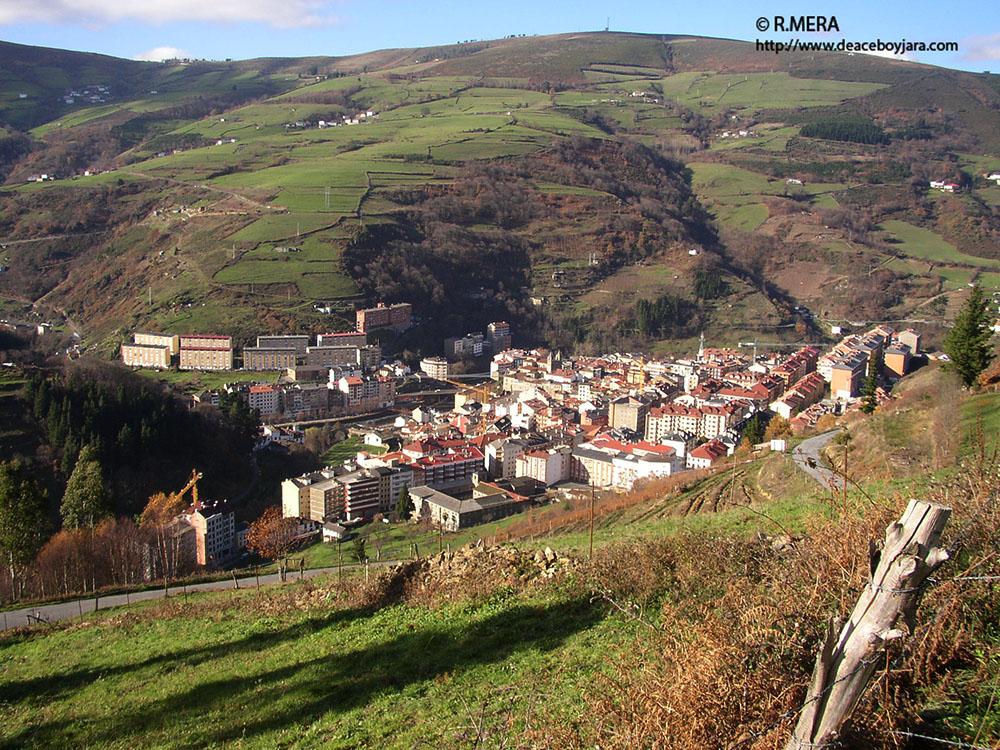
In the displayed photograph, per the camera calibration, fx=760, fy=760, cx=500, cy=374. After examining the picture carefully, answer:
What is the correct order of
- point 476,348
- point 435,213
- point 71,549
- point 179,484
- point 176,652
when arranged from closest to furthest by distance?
point 176,652 → point 71,549 → point 179,484 → point 476,348 → point 435,213

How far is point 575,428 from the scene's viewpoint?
102 feet

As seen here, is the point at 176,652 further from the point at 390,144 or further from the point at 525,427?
the point at 390,144

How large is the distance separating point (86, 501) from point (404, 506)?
950cm

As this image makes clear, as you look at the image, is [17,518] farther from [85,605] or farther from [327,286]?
[327,286]

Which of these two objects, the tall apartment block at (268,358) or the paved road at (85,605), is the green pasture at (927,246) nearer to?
the tall apartment block at (268,358)

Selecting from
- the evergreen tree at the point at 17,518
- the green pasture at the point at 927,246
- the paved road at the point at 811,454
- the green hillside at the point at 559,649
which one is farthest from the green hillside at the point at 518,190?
the green hillside at the point at 559,649

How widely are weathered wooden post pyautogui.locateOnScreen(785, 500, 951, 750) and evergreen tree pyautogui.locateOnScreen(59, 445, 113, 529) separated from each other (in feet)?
48.5

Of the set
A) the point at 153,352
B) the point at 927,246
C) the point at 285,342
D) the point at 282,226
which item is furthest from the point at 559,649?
the point at 927,246

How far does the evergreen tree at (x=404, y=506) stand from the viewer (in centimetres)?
2259

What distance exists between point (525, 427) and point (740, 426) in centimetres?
858

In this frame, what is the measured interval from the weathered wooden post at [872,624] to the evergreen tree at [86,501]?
48.5 ft

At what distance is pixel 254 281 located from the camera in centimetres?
4372

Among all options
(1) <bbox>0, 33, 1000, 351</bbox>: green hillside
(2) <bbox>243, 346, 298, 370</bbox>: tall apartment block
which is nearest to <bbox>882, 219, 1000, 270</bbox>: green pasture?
(1) <bbox>0, 33, 1000, 351</bbox>: green hillside

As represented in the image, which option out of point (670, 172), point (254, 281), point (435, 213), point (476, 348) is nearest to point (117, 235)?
point (254, 281)
